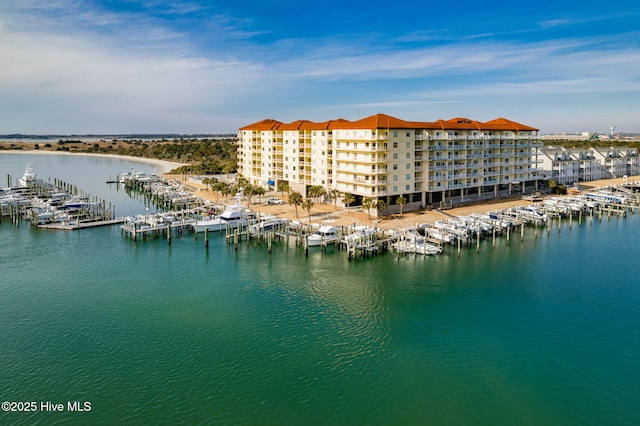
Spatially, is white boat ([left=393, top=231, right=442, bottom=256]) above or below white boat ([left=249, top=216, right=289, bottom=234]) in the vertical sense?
below

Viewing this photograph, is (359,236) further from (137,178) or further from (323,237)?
(137,178)

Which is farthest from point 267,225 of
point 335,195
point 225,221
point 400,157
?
point 400,157

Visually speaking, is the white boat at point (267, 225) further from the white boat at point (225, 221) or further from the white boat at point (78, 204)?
the white boat at point (78, 204)

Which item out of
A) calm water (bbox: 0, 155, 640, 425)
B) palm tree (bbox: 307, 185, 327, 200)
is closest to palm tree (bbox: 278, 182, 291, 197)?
palm tree (bbox: 307, 185, 327, 200)

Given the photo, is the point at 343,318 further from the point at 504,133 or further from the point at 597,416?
the point at 504,133

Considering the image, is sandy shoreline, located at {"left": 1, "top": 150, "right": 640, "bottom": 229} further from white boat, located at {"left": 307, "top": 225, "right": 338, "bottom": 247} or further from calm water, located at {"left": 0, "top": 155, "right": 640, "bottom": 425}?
calm water, located at {"left": 0, "top": 155, "right": 640, "bottom": 425}

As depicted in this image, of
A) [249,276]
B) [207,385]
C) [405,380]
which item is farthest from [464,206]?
[207,385]

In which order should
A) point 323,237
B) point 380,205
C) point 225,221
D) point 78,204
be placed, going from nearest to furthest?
1. point 323,237
2. point 225,221
3. point 380,205
4. point 78,204
